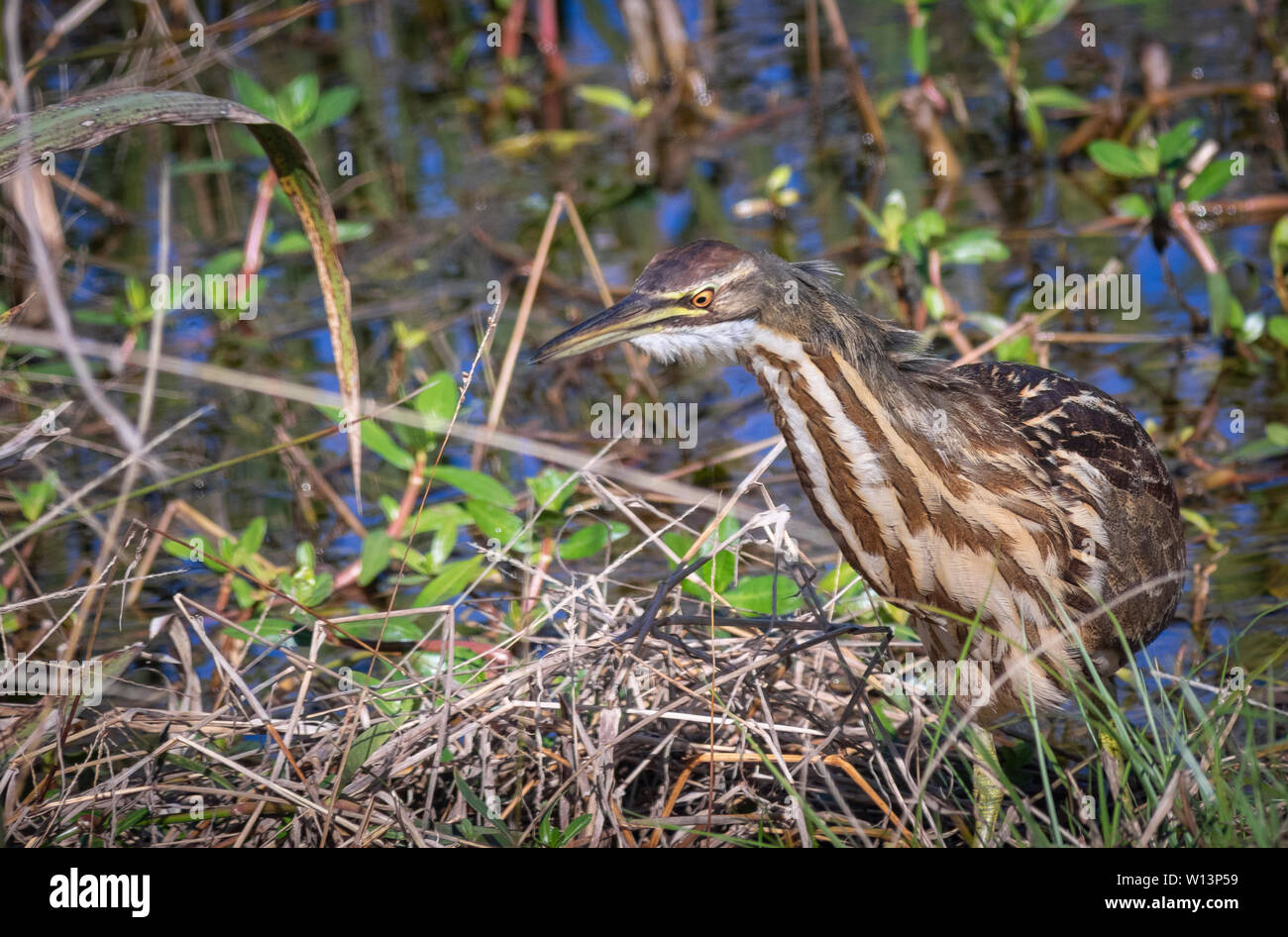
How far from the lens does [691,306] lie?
86.4 inches

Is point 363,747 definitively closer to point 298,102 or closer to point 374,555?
point 374,555

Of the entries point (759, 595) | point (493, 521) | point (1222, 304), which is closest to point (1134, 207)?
point (1222, 304)

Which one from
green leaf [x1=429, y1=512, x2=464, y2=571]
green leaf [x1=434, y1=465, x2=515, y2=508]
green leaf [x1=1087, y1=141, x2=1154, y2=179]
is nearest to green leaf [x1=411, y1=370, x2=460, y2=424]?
green leaf [x1=434, y1=465, x2=515, y2=508]

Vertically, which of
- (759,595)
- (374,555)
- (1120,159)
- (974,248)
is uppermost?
(1120,159)

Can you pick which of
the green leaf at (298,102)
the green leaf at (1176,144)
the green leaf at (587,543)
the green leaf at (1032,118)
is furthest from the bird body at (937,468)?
the green leaf at (1032,118)

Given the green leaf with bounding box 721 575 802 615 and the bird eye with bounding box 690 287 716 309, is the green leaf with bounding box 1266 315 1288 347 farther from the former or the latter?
the bird eye with bounding box 690 287 716 309

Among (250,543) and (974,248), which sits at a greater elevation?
(974,248)

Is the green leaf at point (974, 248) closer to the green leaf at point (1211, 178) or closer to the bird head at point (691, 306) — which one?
the green leaf at point (1211, 178)

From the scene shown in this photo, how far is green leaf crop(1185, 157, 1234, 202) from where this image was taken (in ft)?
12.8

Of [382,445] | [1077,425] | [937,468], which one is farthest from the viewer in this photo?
[382,445]

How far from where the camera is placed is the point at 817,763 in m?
2.57

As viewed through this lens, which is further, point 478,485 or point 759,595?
point 478,485

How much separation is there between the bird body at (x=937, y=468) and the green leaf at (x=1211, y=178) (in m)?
1.50
